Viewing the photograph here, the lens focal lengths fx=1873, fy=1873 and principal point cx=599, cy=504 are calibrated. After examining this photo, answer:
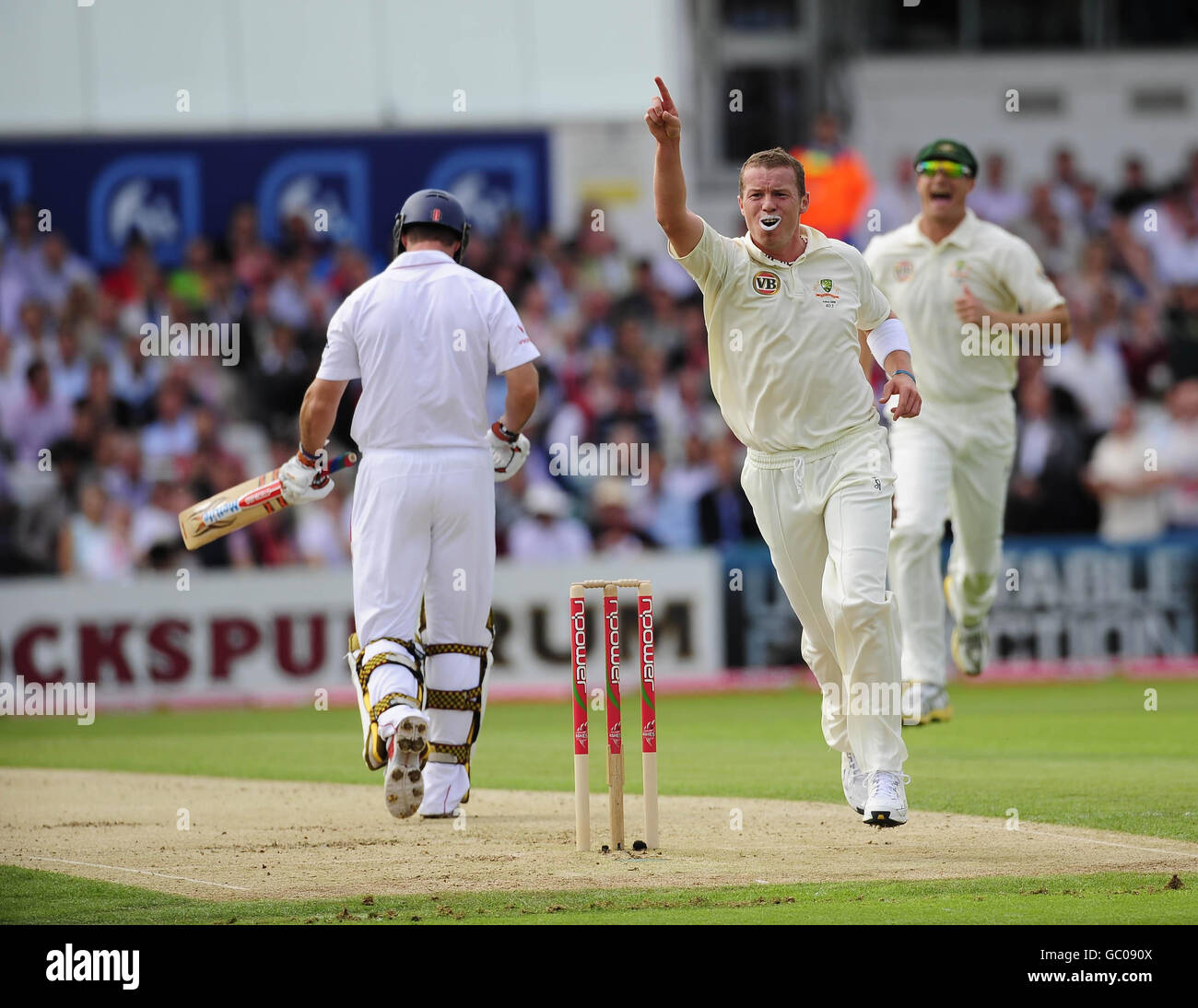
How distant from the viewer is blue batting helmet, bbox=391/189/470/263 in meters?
8.96

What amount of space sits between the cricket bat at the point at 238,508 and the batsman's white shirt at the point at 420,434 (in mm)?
480

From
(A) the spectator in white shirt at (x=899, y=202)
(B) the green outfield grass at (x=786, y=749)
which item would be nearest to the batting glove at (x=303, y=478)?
(B) the green outfield grass at (x=786, y=749)

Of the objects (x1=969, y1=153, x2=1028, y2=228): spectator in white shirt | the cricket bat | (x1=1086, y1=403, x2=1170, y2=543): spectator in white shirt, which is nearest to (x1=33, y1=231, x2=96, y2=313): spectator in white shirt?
(x1=969, y1=153, x2=1028, y2=228): spectator in white shirt

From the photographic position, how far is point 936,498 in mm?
11133

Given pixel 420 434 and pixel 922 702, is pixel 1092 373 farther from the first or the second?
pixel 420 434

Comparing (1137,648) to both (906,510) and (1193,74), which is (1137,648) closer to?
(906,510)

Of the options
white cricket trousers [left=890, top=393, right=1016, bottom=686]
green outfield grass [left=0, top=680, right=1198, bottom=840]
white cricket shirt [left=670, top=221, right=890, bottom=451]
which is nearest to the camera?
white cricket shirt [left=670, top=221, right=890, bottom=451]

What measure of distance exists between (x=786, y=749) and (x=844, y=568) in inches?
168

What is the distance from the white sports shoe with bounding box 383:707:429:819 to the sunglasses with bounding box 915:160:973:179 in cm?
508

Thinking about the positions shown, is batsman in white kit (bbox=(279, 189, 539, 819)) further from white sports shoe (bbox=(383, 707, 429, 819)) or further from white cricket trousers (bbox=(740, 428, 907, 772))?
white cricket trousers (bbox=(740, 428, 907, 772))

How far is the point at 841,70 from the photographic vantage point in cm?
2681

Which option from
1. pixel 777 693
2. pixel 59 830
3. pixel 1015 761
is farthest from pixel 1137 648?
pixel 59 830

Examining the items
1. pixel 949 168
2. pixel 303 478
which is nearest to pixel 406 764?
pixel 303 478

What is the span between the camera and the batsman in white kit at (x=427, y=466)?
8.59 meters
